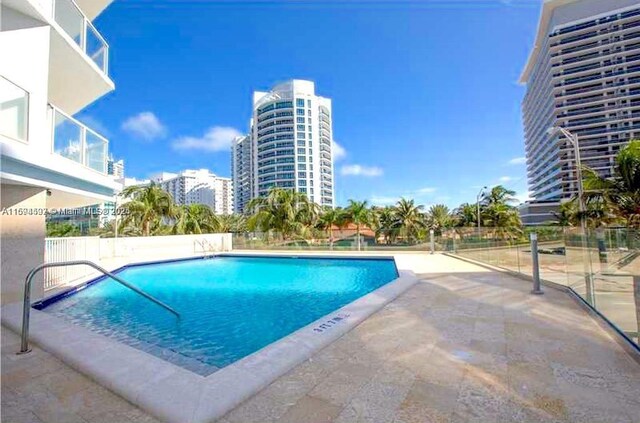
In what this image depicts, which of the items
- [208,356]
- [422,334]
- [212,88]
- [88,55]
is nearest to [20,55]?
[88,55]

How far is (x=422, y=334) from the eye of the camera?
13.8ft

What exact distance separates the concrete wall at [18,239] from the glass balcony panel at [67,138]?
1.19m

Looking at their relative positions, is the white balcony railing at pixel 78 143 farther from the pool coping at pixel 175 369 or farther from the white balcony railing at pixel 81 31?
the pool coping at pixel 175 369

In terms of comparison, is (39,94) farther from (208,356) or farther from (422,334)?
(422,334)

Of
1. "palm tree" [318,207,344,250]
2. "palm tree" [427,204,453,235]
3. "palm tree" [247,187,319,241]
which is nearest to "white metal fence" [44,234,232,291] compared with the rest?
"palm tree" [247,187,319,241]

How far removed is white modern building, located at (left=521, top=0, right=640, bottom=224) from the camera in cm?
6147

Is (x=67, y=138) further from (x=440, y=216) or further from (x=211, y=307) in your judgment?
(x=440, y=216)

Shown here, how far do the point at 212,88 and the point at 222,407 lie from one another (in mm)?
28633

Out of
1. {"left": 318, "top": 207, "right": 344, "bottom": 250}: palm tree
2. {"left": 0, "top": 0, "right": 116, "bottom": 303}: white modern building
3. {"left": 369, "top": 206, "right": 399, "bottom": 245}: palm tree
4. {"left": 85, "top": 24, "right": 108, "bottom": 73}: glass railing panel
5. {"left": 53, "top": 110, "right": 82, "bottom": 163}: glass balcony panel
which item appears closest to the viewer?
{"left": 0, "top": 0, "right": 116, "bottom": 303}: white modern building

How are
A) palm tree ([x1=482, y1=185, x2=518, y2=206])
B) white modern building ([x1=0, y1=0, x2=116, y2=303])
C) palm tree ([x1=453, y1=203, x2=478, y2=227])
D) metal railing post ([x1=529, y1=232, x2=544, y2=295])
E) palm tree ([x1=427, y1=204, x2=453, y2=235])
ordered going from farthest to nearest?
palm tree ([x1=427, y1=204, x2=453, y2=235]) → palm tree ([x1=453, y1=203, x2=478, y2=227]) → palm tree ([x1=482, y1=185, x2=518, y2=206]) → metal railing post ([x1=529, y1=232, x2=544, y2=295]) → white modern building ([x1=0, y1=0, x2=116, y2=303])

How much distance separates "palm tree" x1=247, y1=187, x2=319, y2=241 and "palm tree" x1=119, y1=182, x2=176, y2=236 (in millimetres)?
6799

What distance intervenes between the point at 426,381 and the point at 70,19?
10.6 metres

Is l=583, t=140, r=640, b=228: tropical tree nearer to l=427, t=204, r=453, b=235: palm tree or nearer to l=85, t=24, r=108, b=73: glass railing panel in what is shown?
l=85, t=24, r=108, b=73: glass railing panel

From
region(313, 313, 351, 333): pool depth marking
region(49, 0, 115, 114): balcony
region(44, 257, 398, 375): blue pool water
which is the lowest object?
region(44, 257, 398, 375): blue pool water
